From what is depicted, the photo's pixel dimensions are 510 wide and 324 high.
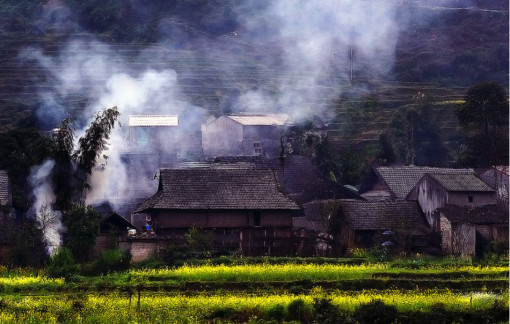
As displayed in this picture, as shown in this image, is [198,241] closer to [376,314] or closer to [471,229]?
[471,229]

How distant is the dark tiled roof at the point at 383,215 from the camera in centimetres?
4594

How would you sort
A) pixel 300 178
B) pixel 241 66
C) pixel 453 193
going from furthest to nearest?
pixel 241 66, pixel 300 178, pixel 453 193

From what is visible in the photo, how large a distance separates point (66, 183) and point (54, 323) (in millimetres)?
22974

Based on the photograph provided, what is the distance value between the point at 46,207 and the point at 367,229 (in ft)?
49.3

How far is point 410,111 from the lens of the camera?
7400cm

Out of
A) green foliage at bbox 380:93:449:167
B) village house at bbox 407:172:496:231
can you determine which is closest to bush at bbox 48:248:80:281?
village house at bbox 407:172:496:231

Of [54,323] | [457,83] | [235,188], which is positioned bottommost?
[54,323]

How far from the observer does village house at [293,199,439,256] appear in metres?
44.4

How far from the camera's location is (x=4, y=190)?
47.8 meters

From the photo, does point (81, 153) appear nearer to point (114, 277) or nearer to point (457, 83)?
point (114, 277)

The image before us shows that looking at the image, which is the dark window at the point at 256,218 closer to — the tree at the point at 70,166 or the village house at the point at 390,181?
the tree at the point at 70,166

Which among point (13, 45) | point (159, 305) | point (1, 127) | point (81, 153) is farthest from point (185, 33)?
point (159, 305)

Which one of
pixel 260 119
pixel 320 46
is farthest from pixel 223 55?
pixel 260 119

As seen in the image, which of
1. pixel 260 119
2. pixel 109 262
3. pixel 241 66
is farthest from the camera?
pixel 241 66
